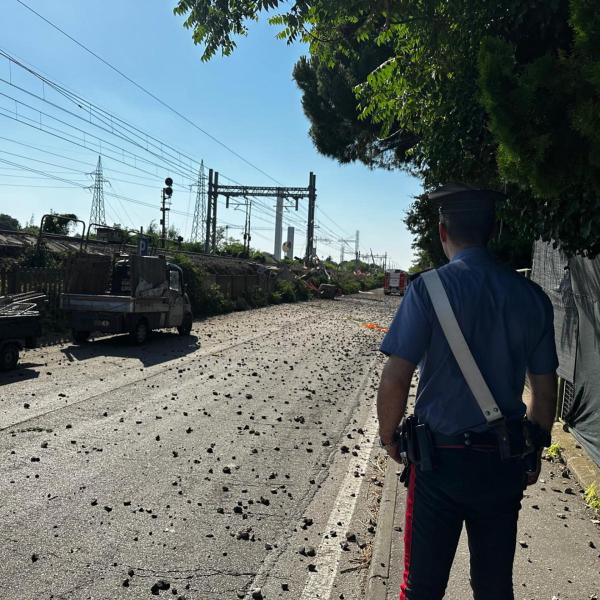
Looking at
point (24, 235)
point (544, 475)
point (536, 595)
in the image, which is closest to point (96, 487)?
point (536, 595)

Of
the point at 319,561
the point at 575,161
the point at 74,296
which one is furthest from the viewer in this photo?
the point at 74,296

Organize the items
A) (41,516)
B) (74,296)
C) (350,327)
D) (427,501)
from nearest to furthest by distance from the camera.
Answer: (427,501)
(41,516)
(74,296)
(350,327)

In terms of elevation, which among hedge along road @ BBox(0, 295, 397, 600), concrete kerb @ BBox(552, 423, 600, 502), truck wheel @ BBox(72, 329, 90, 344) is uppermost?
truck wheel @ BBox(72, 329, 90, 344)

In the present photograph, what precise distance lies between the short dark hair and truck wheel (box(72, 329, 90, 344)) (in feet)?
45.1

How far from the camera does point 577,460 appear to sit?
635cm

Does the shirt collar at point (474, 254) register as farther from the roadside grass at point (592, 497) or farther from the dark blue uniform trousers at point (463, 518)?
the roadside grass at point (592, 497)

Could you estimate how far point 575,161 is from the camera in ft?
11.3

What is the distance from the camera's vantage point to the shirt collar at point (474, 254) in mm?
2525

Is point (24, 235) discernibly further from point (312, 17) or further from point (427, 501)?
point (427, 501)

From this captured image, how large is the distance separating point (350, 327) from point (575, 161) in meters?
21.3

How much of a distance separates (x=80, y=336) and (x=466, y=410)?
46.8ft

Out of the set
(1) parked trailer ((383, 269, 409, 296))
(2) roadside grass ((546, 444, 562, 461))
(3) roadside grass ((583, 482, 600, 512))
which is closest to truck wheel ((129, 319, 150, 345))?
(2) roadside grass ((546, 444, 562, 461))

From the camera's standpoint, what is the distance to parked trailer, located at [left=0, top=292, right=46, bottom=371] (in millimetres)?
10742

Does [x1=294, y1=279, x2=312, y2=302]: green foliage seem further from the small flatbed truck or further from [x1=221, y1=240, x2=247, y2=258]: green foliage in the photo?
the small flatbed truck
